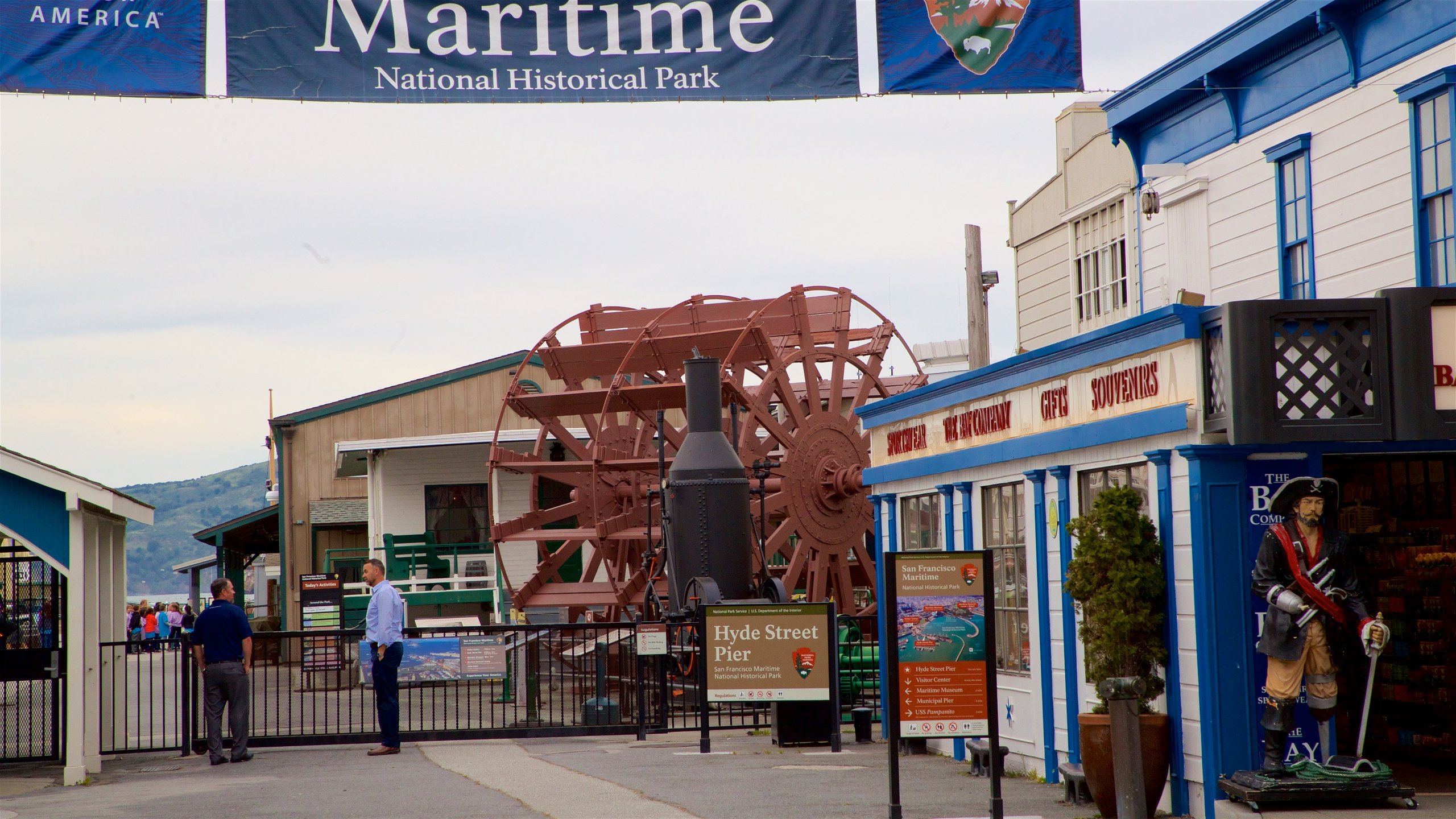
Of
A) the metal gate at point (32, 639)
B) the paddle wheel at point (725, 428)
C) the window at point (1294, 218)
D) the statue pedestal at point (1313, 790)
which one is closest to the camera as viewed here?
the statue pedestal at point (1313, 790)

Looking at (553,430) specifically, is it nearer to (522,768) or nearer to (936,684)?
(522,768)

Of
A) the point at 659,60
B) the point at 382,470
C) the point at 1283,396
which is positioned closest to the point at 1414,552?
the point at 1283,396

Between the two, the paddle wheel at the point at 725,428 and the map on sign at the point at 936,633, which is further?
the paddle wheel at the point at 725,428

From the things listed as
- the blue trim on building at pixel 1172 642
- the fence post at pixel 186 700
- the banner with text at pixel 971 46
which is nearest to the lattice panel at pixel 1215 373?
the blue trim on building at pixel 1172 642

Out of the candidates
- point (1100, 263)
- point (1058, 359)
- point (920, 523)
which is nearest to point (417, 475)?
point (1100, 263)

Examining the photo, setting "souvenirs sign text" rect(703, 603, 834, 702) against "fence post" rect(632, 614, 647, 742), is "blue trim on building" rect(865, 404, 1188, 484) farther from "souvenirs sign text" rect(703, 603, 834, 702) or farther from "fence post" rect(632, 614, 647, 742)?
"fence post" rect(632, 614, 647, 742)

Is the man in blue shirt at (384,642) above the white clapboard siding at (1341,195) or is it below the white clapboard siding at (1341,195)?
below

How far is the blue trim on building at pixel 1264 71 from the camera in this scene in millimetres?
11430

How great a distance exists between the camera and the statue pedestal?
8273mm

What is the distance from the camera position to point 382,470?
32531 millimetres

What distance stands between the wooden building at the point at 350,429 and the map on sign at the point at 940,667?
83.4 ft

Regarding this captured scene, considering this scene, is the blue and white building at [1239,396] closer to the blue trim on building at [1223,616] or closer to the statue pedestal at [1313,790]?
the blue trim on building at [1223,616]

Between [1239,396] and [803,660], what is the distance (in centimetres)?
547

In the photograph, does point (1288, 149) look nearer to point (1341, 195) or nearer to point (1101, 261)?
point (1341, 195)
